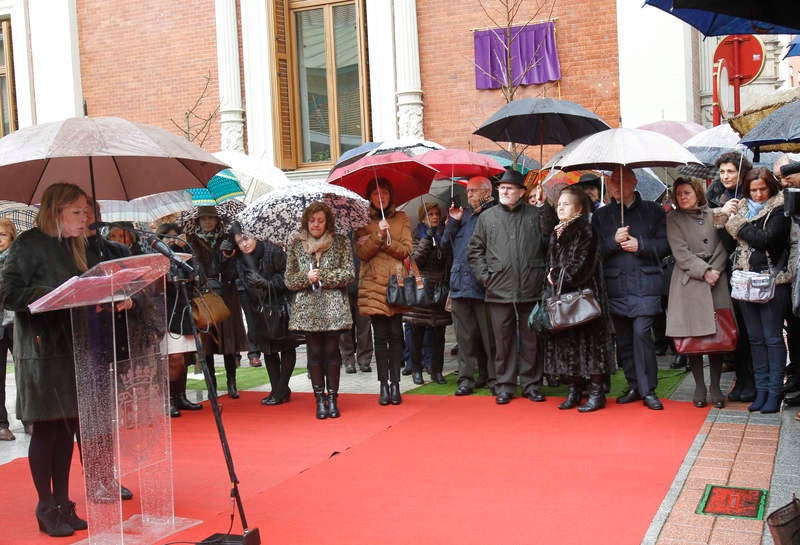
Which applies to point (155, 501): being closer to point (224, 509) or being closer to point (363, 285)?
point (224, 509)

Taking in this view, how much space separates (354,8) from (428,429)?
1024cm

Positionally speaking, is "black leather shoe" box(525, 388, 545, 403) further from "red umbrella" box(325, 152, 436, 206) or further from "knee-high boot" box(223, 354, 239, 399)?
"knee-high boot" box(223, 354, 239, 399)

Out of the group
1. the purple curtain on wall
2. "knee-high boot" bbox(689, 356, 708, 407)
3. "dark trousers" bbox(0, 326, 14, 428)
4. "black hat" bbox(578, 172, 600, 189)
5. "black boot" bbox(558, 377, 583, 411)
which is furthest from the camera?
the purple curtain on wall

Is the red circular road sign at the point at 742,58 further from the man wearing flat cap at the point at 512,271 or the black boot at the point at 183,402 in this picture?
the black boot at the point at 183,402

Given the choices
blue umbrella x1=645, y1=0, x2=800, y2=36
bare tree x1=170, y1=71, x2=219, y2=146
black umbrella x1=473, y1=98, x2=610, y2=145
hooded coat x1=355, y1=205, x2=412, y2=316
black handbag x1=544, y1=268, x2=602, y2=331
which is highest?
bare tree x1=170, y1=71, x2=219, y2=146

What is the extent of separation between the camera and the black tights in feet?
15.0

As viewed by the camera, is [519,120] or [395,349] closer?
[395,349]

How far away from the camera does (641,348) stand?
693 centimetres

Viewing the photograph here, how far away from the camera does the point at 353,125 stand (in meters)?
15.1

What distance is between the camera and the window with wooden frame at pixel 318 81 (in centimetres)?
1495

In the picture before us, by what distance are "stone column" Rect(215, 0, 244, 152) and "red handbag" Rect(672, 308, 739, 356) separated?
984cm

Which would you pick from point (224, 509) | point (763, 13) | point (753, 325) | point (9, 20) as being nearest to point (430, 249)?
point (753, 325)

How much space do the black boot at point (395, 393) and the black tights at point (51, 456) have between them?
3359mm

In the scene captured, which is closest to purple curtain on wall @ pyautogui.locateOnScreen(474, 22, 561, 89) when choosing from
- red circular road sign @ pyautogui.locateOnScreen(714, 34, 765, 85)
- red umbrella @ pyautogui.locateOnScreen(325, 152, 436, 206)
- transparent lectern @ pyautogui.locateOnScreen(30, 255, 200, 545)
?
red circular road sign @ pyautogui.locateOnScreen(714, 34, 765, 85)
